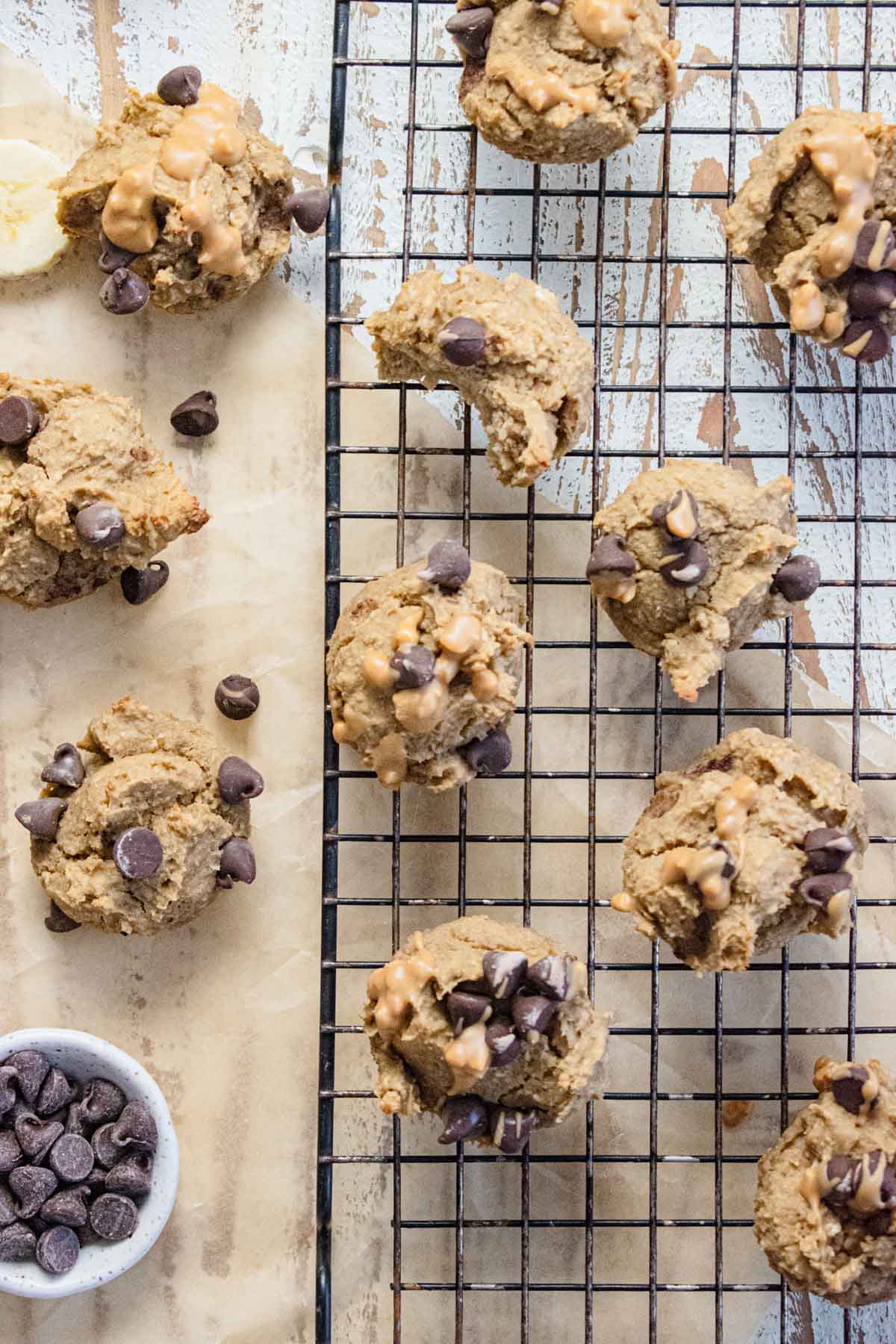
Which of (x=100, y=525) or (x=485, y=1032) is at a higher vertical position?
(x=100, y=525)

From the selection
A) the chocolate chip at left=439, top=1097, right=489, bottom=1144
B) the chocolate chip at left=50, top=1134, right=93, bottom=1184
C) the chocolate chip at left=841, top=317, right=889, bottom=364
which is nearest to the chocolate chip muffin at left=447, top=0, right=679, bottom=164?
the chocolate chip at left=841, top=317, right=889, bottom=364

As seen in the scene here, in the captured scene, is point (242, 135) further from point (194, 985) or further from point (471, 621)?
point (194, 985)

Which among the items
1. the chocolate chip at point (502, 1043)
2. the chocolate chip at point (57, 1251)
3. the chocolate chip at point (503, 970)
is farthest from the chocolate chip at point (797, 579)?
the chocolate chip at point (57, 1251)

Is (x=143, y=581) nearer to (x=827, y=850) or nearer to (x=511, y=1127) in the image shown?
(x=511, y=1127)

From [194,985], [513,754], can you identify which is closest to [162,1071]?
[194,985]

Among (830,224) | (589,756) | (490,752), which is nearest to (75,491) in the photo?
(490,752)
